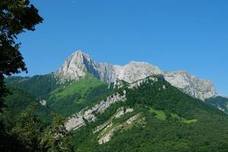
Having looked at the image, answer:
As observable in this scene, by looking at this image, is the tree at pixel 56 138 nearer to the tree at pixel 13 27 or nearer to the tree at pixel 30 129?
the tree at pixel 30 129

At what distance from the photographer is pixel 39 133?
281 feet

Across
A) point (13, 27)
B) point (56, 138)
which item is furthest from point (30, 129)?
point (13, 27)

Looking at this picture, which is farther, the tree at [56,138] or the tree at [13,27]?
the tree at [56,138]

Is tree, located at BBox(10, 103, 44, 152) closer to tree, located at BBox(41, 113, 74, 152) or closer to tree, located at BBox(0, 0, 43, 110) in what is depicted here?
tree, located at BBox(41, 113, 74, 152)

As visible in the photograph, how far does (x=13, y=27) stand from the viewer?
40.5m

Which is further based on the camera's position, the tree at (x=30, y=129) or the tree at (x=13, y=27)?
the tree at (x=30, y=129)

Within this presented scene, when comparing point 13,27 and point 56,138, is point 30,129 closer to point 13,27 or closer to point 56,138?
point 56,138

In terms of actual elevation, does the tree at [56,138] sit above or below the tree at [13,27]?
below

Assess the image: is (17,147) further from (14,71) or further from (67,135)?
(67,135)

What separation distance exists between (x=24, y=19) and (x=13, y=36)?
142 cm

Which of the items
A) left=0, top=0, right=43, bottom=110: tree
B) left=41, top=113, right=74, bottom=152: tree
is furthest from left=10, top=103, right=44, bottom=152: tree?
left=0, top=0, right=43, bottom=110: tree

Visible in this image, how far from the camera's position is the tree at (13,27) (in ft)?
129

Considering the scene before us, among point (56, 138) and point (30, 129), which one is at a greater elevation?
point (30, 129)

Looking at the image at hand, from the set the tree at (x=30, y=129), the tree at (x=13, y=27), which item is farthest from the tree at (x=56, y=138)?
the tree at (x=13, y=27)
